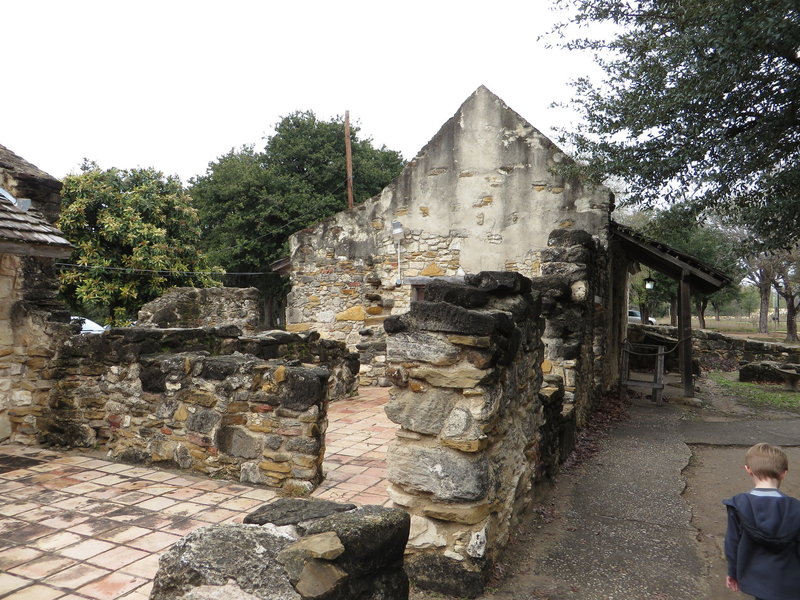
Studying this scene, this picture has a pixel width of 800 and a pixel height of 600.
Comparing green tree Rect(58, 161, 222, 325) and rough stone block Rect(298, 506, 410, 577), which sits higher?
green tree Rect(58, 161, 222, 325)

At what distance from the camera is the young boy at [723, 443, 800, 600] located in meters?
2.63

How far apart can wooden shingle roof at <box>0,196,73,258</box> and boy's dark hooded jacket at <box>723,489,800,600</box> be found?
6240mm

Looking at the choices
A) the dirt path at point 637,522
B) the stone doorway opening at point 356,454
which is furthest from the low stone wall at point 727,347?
the stone doorway opening at point 356,454

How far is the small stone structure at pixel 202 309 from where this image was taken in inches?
432

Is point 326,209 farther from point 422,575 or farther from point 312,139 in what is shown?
point 422,575

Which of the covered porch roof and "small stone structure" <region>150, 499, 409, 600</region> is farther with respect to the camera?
the covered porch roof

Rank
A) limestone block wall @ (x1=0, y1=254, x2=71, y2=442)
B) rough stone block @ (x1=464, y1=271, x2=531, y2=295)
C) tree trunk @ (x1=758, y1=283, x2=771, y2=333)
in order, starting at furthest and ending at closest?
tree trunk @ (x1=758, y1=283, x2=771, y2=333) → limestone block wall @ (x1=0, y1=254, x2=71, y2=442) → rough stone block @ (x1=464, y1=271, x2=531, y2=295)

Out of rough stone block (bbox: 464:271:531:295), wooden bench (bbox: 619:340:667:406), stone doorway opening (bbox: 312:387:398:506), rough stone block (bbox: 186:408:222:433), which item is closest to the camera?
rough stone block (bbox: 464:271:531:295)

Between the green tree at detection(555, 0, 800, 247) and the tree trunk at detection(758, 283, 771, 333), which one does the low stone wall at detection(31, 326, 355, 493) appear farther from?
the tree trunk at detection(758, 283, 771, 333)

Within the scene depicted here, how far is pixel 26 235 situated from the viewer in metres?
5.67

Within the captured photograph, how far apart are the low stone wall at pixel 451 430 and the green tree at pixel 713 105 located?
4157 millimetres

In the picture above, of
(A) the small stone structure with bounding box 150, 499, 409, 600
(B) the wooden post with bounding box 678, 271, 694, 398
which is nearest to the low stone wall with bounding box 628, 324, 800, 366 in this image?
(B) the wooden post with bounding box 678, 271, 694, 398

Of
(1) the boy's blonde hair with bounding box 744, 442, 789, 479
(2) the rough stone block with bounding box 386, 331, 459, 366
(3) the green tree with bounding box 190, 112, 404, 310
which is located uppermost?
(3) the green tree with bounding box 190, 112, 404, 310

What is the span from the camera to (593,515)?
Answer: 4723 millimetres
